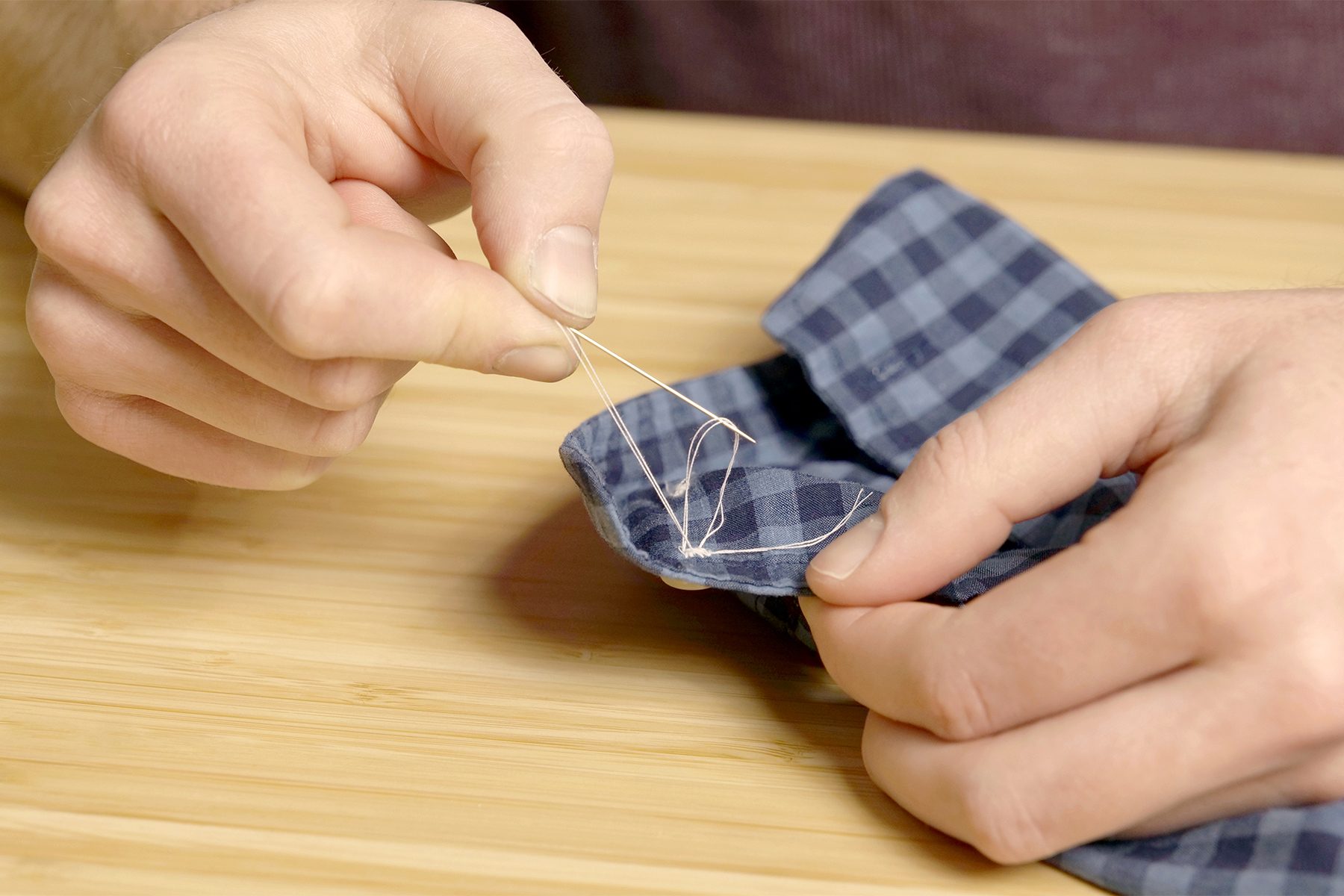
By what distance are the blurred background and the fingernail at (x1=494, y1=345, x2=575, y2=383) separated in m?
0.81

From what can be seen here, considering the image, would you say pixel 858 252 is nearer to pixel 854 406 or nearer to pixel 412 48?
pixel 854 406

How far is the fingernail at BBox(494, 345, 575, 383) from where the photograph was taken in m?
0.60

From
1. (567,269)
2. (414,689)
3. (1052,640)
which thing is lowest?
(414,689)

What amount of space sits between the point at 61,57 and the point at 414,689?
0.70 metres

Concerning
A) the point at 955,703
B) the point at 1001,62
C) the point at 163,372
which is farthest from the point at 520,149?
the point at 1001,62

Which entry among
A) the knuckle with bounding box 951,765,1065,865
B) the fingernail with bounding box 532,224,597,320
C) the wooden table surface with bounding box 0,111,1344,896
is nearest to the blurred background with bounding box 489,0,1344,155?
the wooden table surface with bounding box 0,111,1344,896

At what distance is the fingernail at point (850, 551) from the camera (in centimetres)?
58

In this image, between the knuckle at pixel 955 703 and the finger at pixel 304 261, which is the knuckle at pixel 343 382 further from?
the knuckle at pixel 955 703

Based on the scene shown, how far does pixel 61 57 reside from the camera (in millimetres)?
979

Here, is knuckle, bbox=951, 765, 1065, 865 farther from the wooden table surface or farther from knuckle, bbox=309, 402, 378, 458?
knuckle, bbox=309, 402, 378, 458

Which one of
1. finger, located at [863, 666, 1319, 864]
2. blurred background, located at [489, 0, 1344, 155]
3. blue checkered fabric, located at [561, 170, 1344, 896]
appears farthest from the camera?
blurred background, located at [489, 0, 1344, 155]

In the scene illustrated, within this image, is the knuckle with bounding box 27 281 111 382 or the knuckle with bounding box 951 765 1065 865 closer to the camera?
the knuckle with bounding box 951 765 1065 865

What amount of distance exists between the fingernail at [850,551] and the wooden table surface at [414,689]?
94mm

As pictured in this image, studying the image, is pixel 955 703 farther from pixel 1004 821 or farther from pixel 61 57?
pixel 61 57
